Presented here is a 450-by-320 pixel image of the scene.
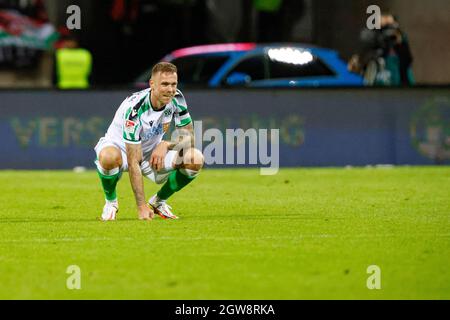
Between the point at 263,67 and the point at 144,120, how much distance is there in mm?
9061

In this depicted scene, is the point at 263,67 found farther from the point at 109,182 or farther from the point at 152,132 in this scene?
the point at 109,182

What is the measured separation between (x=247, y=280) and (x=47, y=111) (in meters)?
10.8

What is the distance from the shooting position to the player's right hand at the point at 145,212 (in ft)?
39.8

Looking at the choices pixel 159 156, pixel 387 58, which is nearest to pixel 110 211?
pixel 159 156

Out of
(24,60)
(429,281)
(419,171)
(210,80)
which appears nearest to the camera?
(429,281)

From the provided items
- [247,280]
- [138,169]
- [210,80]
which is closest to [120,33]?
[210,80]

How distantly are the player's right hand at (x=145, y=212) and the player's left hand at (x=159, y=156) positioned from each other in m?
0.38

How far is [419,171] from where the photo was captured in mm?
18953

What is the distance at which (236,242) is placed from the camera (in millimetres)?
10961

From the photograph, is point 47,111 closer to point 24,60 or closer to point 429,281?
point 24,60

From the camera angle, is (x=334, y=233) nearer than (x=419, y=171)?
Yes

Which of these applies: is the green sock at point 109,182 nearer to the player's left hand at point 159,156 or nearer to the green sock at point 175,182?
the player's left hand at point 159,156

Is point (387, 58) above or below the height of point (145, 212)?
above

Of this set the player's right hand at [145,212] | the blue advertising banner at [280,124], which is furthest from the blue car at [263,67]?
the player's right hand at [145,212]
